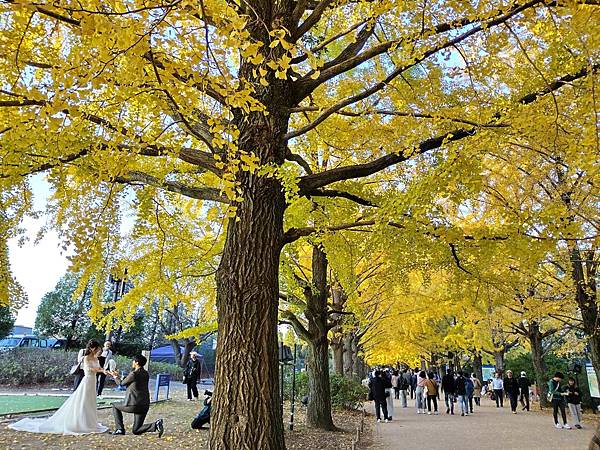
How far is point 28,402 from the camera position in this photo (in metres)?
11.5

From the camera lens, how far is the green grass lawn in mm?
10075

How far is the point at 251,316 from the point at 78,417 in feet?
17.0

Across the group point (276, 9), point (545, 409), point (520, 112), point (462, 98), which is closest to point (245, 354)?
point (520, 112)

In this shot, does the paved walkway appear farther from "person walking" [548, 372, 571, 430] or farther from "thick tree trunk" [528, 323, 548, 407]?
"thick tree trunk" [528, 323, 548, 407]

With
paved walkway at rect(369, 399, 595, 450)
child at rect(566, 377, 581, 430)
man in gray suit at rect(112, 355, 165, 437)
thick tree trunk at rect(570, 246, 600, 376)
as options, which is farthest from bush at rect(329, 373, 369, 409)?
man in gray suit at rect(112, 355, 165, 437)

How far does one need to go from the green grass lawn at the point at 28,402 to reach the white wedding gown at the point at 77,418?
9.02ft

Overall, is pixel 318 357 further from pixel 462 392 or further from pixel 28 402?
pixel 28 402

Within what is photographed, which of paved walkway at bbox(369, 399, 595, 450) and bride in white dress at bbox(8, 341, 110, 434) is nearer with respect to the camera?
bride in white dress at bbox(8, 341, 110, 434)

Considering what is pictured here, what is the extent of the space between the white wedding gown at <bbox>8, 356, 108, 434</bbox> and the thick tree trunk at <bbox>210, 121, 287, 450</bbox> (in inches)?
182

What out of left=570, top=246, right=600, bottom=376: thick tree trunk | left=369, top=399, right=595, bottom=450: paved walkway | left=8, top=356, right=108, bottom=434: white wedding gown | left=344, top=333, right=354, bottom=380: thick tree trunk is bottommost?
left=369, top=399, right=595, bottom=450: paved walkway

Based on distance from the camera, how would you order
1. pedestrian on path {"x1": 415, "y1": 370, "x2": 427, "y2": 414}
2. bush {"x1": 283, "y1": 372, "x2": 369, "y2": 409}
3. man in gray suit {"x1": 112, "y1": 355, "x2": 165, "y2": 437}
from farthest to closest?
pedestrian on path {"x1": 415, "y1": 370, "x2": 427, "y2": 414} → bush {"x1": 283, "y1": 372, "x2": 369, "y2": 409} → man in gray suit {"x1": 112, "y1": 355, "x2": 165, "y2": 437}

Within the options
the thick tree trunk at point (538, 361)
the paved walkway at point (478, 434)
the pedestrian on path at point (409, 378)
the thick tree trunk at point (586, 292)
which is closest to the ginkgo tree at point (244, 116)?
the paved walkway at point (478, 434)

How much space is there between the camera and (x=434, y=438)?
31.1 ft

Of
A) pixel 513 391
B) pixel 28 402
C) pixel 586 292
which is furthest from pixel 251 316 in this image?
pixel 513 391
